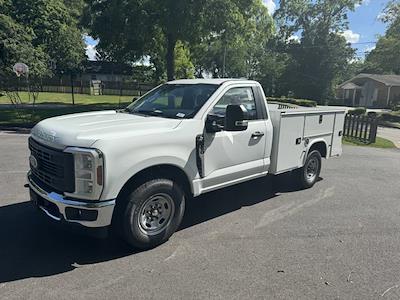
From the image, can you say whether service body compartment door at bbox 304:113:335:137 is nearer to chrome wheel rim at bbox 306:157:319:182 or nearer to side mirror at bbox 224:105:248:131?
chrome wheel rim at bbox 306:157:319:182

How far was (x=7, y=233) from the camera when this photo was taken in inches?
174

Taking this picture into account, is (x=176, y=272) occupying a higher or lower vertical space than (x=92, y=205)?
lower

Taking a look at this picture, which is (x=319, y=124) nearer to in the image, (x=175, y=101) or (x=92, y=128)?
(x=175, y=101)

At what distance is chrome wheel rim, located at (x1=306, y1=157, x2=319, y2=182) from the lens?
6781 mm

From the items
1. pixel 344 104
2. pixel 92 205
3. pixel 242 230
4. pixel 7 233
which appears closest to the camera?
pixel 92 205

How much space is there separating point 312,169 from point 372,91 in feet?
174

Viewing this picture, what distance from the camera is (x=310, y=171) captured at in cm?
689

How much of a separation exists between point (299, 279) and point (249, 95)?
2745 mm

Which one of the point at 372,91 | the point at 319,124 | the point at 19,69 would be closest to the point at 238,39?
the point at 19,69

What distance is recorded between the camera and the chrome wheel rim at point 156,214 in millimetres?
4078

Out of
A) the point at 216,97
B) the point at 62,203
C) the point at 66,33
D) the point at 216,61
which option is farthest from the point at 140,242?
the point at 216,61

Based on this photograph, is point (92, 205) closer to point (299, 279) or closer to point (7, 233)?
point (7, 233)

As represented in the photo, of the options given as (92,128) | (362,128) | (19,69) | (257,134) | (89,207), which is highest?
(19,69)

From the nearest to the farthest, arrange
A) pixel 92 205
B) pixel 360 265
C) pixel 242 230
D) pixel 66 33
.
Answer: pixel 92 205
pixel 360 265
pixel 242 230
pixel 66 33
